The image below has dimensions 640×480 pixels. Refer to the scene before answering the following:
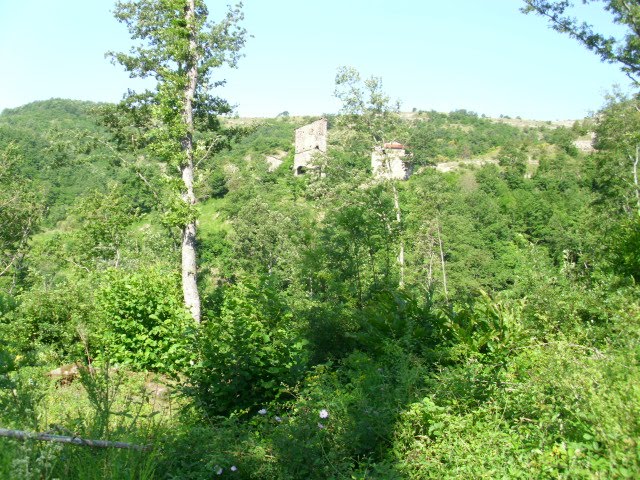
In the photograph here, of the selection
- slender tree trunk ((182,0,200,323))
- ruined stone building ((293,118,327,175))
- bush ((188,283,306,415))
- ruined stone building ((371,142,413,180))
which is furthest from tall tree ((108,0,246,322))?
ruined stone building ((293,118,327,175))

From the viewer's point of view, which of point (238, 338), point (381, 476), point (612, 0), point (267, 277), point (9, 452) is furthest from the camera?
point (612, 0)

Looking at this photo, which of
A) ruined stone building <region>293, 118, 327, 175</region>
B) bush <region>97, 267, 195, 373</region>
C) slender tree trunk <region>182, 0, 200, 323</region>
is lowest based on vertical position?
bush <region>97, 267, 195, 373</region>

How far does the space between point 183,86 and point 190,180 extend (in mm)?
2128

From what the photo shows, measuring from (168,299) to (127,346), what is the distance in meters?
1.07

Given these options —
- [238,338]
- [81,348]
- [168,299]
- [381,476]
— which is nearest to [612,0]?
[238,338]

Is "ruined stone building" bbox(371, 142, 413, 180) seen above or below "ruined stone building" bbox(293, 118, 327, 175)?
below

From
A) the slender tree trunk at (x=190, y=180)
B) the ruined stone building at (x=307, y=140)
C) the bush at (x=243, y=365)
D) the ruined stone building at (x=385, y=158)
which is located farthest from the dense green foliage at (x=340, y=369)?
the ruined stone building at (x=307, y=140)

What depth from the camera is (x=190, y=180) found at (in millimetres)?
11797

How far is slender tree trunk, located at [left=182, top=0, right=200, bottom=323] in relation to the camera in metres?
11.4

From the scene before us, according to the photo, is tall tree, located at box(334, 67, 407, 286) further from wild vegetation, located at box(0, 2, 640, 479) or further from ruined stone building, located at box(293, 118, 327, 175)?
ruined stone building, located at box(293, 118, 327, 175)

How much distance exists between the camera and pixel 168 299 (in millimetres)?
9711

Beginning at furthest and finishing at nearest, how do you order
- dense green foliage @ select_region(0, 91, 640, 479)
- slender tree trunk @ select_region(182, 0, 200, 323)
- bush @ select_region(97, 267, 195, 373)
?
slender tree trunk @ select_region(182, 0, 200, 323), bush @ select_region(97, 267, 195, 373), dense green foliage @ select_region(0, 91, 640, 479)

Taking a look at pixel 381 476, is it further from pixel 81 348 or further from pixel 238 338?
pixel 81 348

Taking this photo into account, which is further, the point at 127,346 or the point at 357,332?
the point at 127,346
